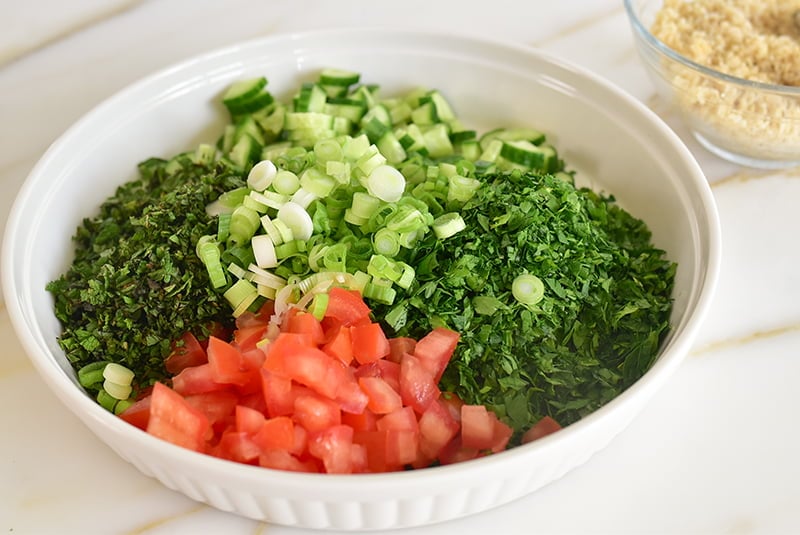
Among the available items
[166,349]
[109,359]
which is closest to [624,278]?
[166,349]

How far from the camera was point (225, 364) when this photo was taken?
1.59m

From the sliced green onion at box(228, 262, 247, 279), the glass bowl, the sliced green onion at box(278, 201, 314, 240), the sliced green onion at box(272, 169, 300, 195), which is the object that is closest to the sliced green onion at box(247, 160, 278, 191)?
the sliced green onion at box(272, 169, 300, 195)

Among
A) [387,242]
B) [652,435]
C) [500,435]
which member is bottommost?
[652,435]

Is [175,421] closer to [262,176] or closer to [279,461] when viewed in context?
[279,461]

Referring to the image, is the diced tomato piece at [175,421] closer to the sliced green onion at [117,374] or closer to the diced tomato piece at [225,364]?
the diced tomato piece at [225,364]

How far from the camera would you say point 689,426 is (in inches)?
69.4

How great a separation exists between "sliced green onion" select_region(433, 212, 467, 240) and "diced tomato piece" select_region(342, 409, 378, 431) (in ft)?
1.53

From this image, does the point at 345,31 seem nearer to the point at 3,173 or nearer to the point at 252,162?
the point at 252,162

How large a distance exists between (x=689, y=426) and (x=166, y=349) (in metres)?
1.19

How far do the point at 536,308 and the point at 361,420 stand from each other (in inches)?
18.3

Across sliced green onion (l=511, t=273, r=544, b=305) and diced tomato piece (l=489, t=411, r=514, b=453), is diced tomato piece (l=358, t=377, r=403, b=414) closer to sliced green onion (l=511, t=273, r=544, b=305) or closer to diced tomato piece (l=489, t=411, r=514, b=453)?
diced tomato piece (l=489, t=411, r=514, b=453)

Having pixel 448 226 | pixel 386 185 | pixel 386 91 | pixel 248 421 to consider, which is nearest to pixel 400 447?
pixel 248 421

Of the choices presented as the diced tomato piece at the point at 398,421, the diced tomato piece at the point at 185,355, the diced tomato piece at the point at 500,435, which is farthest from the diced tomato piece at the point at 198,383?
the diced tomato piece at the point at 500,435

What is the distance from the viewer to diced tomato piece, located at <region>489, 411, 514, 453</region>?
63.2 inches
